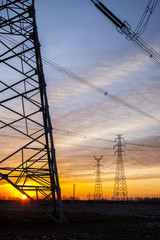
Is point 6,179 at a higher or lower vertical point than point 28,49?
lower

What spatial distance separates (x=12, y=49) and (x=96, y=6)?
9.93 metres

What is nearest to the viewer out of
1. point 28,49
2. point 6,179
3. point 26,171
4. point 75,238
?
point 75,238

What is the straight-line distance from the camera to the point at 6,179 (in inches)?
650

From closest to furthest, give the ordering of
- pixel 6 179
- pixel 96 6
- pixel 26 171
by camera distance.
Answer: 1. pixel 96 6
2. pixel 6 179
3. pixel 26 171

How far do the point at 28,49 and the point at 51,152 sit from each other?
6658 millimetres

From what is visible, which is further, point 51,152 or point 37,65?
point 37,65

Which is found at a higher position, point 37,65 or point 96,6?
point 37,65

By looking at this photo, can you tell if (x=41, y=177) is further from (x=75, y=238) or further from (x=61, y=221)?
(x=75, y=238)

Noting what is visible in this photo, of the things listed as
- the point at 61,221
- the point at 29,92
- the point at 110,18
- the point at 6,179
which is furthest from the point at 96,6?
the point at 61,221

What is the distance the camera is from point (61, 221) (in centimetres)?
1759

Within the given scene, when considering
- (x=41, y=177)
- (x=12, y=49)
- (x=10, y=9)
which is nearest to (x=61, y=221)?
(x=41, y=177)

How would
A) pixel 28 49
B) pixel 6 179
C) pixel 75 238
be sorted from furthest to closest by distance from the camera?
pixel 28 49
pixel 6 179
pixel 75 238

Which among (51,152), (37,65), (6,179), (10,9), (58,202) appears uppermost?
(10,9)

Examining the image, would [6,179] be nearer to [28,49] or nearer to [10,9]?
[28,49]
